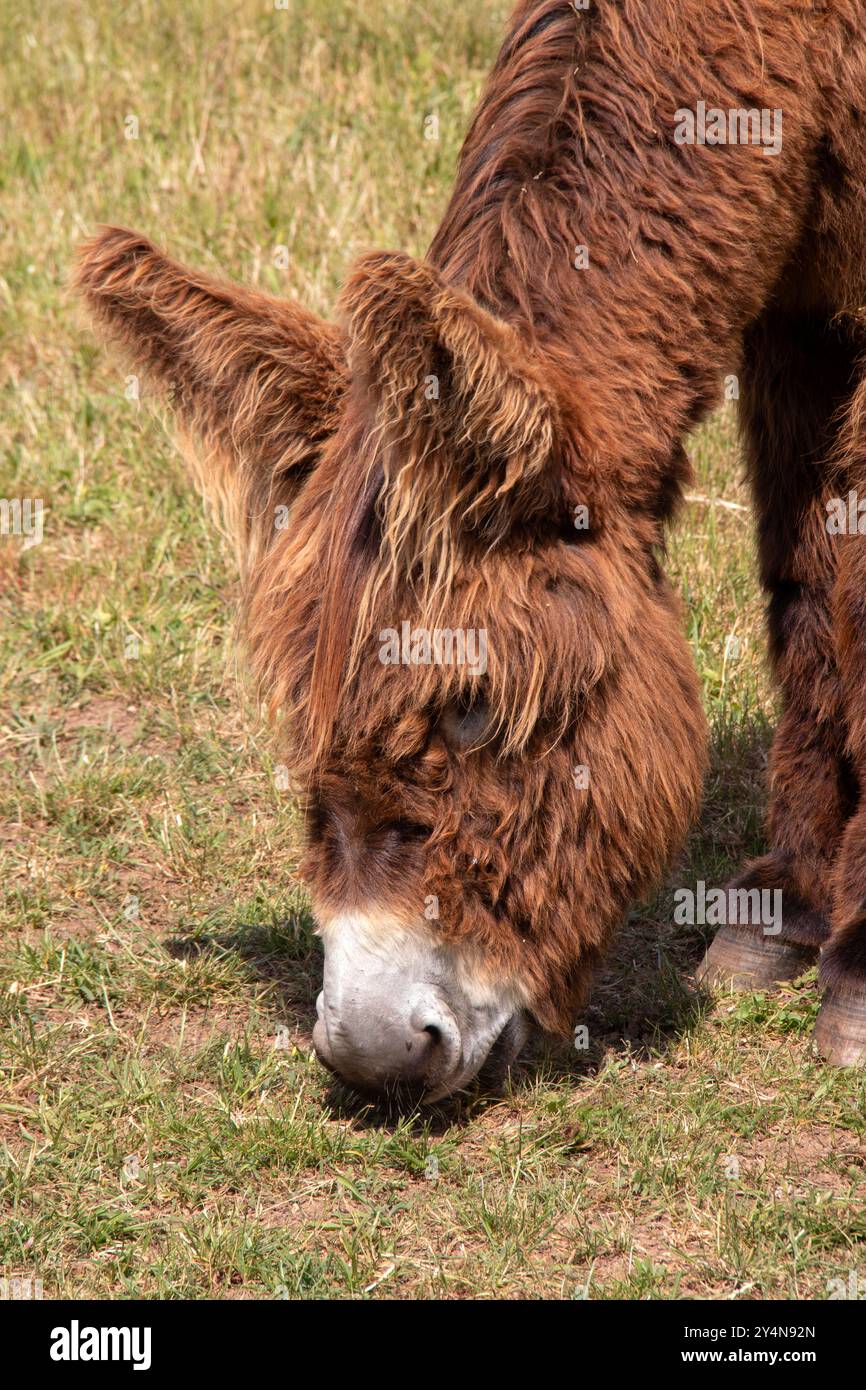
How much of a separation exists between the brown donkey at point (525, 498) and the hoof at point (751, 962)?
2.92 ft

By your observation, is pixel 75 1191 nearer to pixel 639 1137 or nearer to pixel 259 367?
pixel 639 1137

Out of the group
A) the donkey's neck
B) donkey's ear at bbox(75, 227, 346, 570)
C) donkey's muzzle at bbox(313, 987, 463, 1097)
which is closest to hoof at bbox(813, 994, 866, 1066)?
donkey's muzzle at bbox(313, 987, 463, 1097)

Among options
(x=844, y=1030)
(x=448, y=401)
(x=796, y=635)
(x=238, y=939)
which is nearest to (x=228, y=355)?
(x=448, y=401)

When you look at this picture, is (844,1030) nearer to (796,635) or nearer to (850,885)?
(850,885)

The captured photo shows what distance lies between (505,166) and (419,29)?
227 inches

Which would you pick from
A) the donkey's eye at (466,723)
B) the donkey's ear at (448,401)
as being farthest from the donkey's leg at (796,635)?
the donkey's eye at (466,723)

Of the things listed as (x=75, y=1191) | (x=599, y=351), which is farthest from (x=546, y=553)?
(x=75, y=1191)

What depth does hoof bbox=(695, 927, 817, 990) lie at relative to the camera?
4.00m

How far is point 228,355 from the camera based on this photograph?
304 centimetres

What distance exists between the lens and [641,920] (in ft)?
14.3

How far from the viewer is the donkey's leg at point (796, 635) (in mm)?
3637

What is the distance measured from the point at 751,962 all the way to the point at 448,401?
2077 millimetres

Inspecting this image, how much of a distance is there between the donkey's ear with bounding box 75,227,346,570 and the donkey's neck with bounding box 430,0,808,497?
1.12ft

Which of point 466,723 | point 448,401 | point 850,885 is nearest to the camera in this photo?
point 448,401
